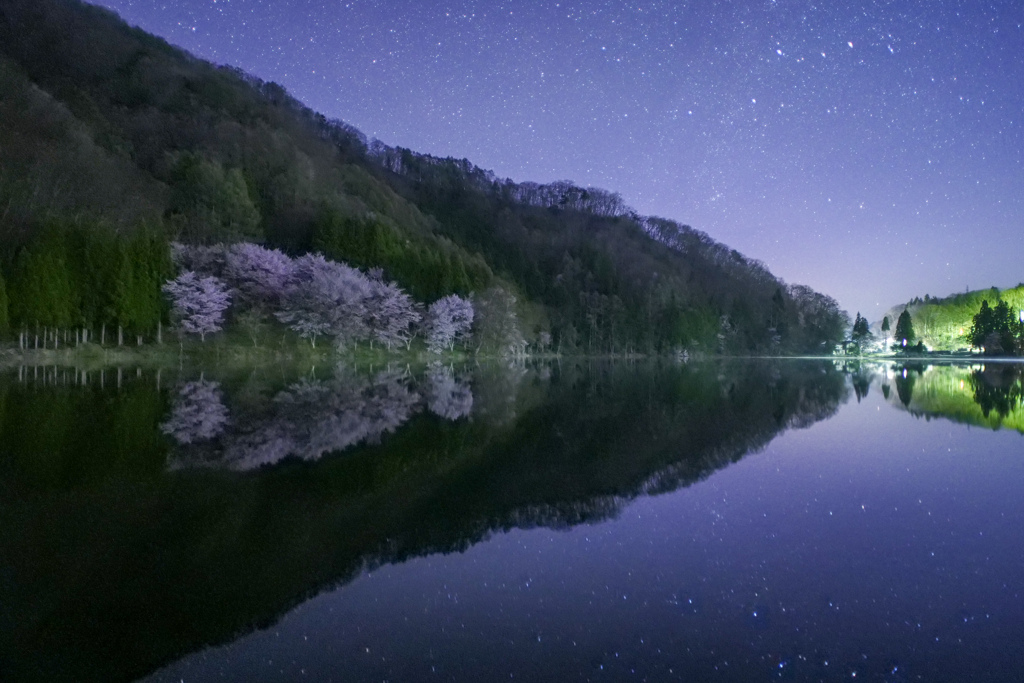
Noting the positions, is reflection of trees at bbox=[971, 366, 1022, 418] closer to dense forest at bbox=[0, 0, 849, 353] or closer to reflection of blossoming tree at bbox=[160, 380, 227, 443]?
reflection of blossoming tree at bbox=[160, 380, 227, 443]

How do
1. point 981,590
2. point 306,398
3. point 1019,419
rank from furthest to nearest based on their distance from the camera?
point 306,398 < point 1019,419 < point 981,590

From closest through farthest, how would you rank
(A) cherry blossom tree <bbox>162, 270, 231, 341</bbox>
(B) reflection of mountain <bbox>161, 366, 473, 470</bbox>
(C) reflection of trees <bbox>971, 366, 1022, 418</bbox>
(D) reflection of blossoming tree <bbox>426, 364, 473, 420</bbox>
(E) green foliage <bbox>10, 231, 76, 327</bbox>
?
(B) reflection of mountain <bbox>161, 366, 473, 470</bbox>, (D) reflection of blossoming tree <bbox>426, 364, 473, 420</bbox>, (C) reflection of trees <bbox>971, 366, 1022, 418</bbox>, (E) green foliage <bbox>10, 231, 76, 327</bbox>, (A) cherry blossom tree <bbox>162, 270, 231, 341</bbox>

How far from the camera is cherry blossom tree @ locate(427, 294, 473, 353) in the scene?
67188mm

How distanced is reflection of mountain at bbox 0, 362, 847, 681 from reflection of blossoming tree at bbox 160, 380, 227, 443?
0.45 m

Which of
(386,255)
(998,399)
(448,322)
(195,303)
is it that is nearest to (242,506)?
(998,399)

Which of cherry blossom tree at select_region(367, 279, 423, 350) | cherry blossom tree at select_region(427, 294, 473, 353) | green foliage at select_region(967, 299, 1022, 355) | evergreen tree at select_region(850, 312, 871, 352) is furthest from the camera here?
evergreen tree at select_region(850, 312, 871, 352)

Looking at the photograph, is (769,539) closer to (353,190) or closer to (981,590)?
(981,590)

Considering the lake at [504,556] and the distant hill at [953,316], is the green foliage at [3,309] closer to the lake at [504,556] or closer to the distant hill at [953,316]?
the lake at [504,556]

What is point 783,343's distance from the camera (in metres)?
125

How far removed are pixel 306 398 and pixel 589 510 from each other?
50.5 feet

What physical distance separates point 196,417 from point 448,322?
5194 centimetres

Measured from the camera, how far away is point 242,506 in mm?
7957

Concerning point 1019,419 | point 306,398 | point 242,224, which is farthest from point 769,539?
point 242,224

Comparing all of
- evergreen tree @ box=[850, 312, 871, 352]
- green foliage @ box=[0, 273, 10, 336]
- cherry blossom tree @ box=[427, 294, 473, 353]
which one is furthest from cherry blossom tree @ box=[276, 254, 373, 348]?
evergreen tree @ box=[850, 312, 871, 352]
